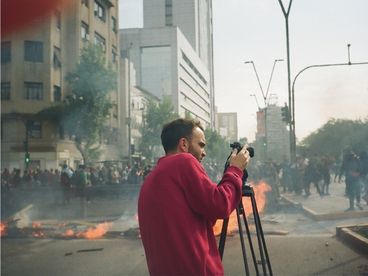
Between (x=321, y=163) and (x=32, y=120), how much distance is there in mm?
12365

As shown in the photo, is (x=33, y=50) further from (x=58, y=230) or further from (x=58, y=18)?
(x=58, y=230)

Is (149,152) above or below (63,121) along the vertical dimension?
below

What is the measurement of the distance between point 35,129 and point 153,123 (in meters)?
6.60

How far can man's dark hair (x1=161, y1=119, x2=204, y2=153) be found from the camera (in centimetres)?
170

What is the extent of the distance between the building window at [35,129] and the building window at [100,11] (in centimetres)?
534

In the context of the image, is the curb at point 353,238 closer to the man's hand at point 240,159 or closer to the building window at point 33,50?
the man's hand at point 240,159

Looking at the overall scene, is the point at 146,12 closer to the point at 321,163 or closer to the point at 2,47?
the point at 321,163

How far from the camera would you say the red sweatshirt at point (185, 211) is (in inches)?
59.9

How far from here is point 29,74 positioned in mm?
19234

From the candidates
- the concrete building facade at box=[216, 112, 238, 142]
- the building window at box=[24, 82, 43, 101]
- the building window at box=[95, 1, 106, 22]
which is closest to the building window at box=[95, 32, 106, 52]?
the building window at box=[95, 1, 106, 22]

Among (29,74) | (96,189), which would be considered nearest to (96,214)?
(96,189)

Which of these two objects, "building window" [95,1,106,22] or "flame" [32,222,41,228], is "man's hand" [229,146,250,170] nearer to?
"flame" [32,222,41,228]

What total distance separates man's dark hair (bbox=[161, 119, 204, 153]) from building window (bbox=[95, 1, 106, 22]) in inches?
611

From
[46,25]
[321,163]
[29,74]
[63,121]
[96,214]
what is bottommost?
[96,214]
